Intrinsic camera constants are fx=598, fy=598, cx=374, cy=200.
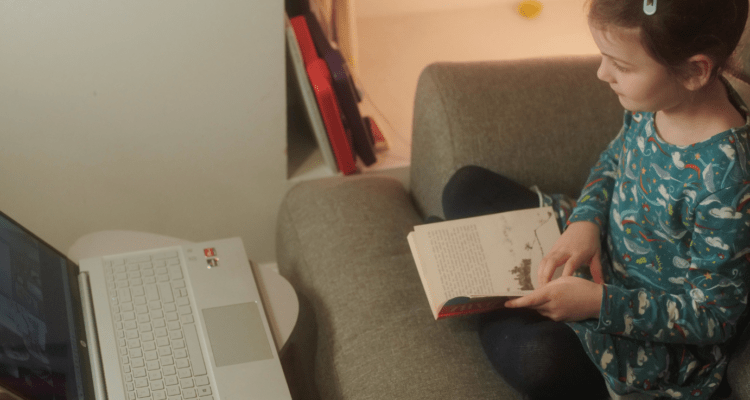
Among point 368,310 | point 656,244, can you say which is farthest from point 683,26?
point 368,310

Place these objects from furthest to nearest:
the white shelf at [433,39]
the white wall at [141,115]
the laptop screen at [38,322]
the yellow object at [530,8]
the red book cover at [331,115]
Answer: the yellow object at [530,8]
the white shelf at [433,39]
the red book cover at [331,115]
the white wall at [141,115]
the laptop screen at [38,322]

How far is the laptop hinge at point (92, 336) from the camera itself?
813 millimetres

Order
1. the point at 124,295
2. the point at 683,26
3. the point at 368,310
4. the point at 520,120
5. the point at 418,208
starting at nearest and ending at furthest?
the point at 683,26 → the point at 124,295 → the point at 368,310 → the point at 520,120 → the point at 418,208

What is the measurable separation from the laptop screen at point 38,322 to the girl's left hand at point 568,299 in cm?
61

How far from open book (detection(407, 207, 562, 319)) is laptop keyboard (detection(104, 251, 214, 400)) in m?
0.37

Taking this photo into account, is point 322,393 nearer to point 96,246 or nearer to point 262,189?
point 96,246

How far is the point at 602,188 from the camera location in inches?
41.8

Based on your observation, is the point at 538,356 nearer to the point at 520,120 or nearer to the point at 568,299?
the point at 568,299

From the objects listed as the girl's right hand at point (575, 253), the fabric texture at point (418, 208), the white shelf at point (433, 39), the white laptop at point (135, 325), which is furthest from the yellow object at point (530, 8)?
the white laptop at point (135, 325)

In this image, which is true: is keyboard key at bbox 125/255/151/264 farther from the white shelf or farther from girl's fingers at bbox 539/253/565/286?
the white shelf

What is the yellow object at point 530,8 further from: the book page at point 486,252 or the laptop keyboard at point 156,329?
the laptop keyboard at point 156,329

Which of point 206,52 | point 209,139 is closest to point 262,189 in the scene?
point 209,139

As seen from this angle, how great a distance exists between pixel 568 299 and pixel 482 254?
172 millimetres

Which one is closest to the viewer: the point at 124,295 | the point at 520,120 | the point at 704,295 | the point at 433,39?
the point at 704,295
